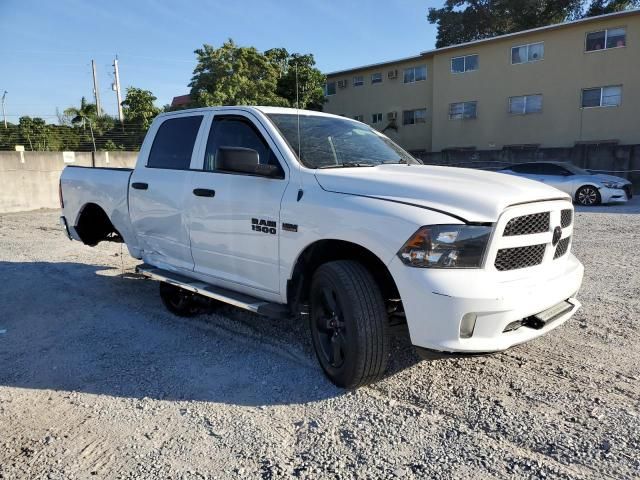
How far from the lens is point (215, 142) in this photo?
4.52 metres

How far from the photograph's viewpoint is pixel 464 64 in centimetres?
2830

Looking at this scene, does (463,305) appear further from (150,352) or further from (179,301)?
(179,301)

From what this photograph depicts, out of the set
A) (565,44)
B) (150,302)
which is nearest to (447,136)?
(565,44)

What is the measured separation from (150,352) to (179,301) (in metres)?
1.02

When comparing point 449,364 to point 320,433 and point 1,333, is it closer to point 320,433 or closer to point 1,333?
point 320,433

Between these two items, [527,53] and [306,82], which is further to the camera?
[306,82]

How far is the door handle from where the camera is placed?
4.25 meters

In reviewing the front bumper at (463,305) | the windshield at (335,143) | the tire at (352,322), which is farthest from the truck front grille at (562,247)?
the windshield at (335,143)

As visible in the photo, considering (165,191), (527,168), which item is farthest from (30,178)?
(527,168)

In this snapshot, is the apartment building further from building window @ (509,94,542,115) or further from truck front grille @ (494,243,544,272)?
truck front grille @ (494,243,544,272)

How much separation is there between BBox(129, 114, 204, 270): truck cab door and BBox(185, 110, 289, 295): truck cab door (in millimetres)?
198

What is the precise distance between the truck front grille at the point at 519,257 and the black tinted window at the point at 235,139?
1810 mm

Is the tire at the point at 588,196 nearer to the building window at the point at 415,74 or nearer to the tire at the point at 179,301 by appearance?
the tire at the point at 179,301

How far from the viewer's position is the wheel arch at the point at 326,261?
342cm
